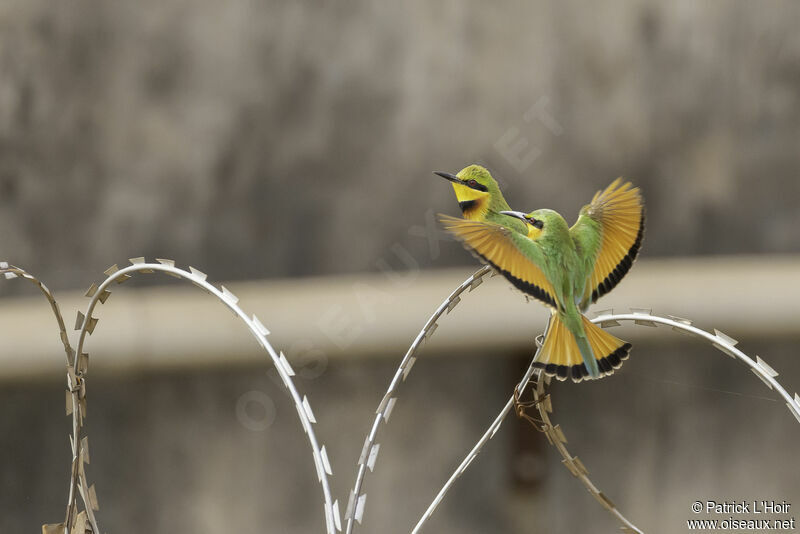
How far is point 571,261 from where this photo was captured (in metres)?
0.43

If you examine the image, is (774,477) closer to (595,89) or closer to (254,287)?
(595,89)

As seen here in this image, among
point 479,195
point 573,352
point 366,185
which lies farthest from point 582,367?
point 366,185

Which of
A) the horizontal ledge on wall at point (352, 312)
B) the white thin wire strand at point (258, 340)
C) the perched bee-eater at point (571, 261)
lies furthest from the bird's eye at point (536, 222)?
the horizontal ledge on wall at point (352, 312)

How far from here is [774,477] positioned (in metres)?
1.00

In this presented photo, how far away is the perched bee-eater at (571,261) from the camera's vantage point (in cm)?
40

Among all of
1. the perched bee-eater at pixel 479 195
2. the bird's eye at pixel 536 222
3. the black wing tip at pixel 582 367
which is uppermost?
the perched bee-eater at pixel 479 195

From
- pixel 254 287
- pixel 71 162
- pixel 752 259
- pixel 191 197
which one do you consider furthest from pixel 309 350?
pixel 752 259

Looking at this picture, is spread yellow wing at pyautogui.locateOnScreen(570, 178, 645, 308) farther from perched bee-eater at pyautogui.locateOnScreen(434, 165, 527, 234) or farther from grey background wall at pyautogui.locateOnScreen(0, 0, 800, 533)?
grey background wall at pyautogui.locateOnScreen(0, 0, 800, 533)

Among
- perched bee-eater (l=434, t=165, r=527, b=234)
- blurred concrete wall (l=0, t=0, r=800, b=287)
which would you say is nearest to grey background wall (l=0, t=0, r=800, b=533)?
blurred concrete wall (l=0, t=0, r=800, b=287)

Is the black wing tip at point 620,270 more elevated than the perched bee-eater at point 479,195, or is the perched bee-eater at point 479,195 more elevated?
Answer: the perched bee-eater at point 479,195

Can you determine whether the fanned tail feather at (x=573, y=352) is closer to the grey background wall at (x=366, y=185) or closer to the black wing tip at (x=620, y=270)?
the black wing tip at (x=620, y=270)

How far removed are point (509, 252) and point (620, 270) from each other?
0.23 feet

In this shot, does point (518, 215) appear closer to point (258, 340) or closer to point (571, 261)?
point (571, 261)

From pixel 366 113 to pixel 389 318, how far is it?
0.78ft
